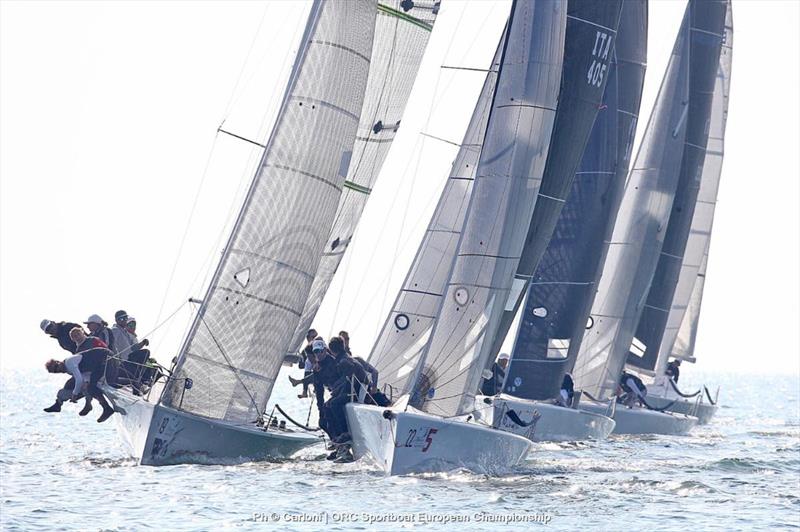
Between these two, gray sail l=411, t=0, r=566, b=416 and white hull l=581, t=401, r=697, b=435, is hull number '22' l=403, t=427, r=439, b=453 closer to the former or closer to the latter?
gray sail l=411, t=0, r=566, b=416

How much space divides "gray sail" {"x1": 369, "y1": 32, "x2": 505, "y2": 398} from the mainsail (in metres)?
7.85

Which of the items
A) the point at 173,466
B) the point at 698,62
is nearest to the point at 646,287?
the point at 698,62

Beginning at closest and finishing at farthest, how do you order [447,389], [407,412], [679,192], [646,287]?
[407,412] → [447,389] → [646,287] → [679,192]

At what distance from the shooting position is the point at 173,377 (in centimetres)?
2039

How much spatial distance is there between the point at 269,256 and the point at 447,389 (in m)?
3.16

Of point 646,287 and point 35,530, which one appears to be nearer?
point 35,530

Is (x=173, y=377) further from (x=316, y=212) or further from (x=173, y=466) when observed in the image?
(x=316, y=212)

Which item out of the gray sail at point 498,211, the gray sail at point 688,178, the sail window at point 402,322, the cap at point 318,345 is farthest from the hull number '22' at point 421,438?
the gray sail at point 688,178

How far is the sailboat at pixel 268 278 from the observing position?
20531mm

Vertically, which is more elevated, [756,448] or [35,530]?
[756,448]

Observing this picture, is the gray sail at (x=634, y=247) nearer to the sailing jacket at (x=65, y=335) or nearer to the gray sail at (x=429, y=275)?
the gray sail at (x=429, y=275)

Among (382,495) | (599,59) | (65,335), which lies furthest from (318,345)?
(599,59)

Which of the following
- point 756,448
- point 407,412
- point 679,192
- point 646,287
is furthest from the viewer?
point 679,192

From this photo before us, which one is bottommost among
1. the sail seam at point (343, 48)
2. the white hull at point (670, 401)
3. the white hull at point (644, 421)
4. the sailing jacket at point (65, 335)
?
the sailing jacket at point (65, 335)
